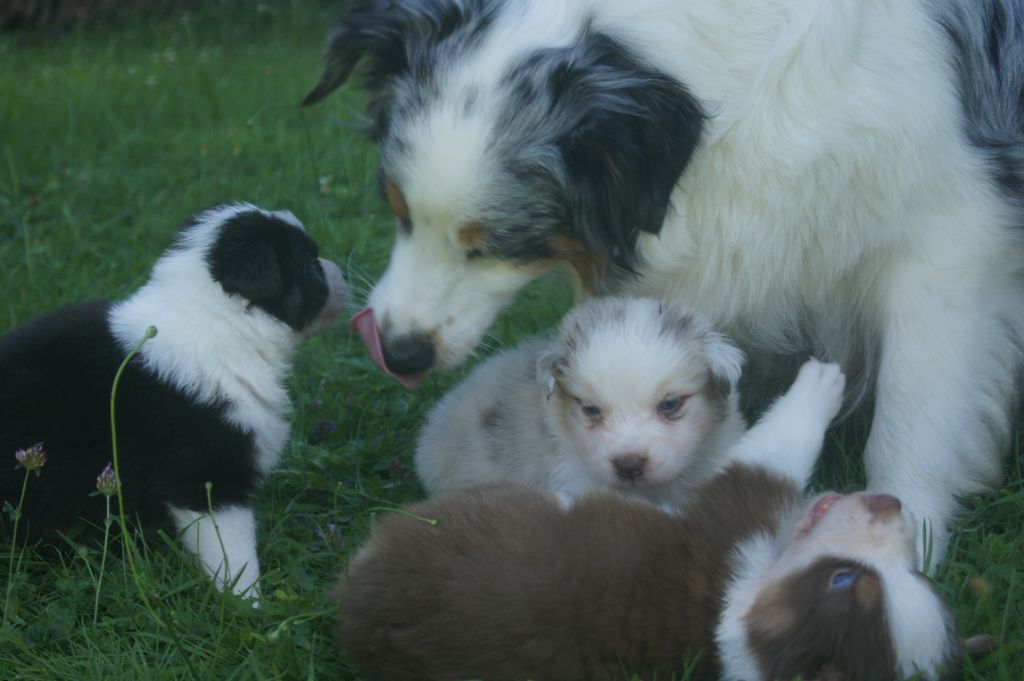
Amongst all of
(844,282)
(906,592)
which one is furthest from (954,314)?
(906,592)

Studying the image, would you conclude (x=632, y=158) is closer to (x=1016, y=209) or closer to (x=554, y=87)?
(x=554, y=87)

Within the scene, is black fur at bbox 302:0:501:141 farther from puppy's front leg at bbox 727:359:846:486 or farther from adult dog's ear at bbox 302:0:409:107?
puppy's front leg at bbox 727:359:846:486

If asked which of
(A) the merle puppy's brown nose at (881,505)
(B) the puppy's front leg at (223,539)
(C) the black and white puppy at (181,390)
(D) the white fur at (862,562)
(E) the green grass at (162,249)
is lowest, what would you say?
(E) the green grass at (162,249)

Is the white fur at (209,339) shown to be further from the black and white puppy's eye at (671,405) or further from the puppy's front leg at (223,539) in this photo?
the black and white puppy's eye at (671,405)

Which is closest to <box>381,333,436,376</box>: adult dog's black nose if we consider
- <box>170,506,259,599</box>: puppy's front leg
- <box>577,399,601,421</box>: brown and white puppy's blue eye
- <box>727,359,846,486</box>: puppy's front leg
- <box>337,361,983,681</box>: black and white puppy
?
<box>577,399,601,421</box>: brown and white puppy's blue eye

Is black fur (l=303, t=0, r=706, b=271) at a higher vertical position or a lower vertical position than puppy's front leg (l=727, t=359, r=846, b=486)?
higher

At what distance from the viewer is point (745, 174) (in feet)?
10.8

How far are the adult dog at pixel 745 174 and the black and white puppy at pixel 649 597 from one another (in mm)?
763

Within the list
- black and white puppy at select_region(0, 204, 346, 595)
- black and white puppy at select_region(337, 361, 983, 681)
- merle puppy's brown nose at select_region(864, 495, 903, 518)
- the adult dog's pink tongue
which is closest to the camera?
black and white puppy at select_region(337, 361, 983, 681)

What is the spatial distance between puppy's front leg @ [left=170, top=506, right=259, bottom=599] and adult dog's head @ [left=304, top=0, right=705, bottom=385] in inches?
23.7

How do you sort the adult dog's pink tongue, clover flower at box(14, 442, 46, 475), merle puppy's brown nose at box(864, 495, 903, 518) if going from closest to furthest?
merle puppy's brown nose at box(864, 495, 903, 518)
clover flower at box(14, 442, 46, 475)
the adult dog's pink tongue

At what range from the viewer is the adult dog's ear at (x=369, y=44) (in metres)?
3.49

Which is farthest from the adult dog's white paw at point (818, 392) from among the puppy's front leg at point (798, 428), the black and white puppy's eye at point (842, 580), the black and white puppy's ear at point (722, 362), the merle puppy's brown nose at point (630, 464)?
the black and white puppy's eye at point (842, 580)

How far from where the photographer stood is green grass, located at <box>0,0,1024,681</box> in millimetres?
2986
